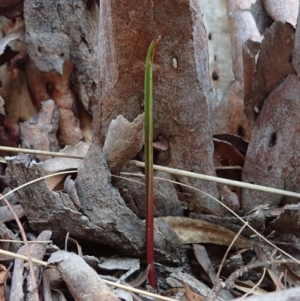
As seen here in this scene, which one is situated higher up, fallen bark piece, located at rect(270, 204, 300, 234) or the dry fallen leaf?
fallen bark piece, located at rect(270, 204, 300, 234)

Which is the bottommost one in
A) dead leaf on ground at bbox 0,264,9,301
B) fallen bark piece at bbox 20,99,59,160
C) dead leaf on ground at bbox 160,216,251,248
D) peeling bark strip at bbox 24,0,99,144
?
dead leaf on ground at bbox 160,216,251,248

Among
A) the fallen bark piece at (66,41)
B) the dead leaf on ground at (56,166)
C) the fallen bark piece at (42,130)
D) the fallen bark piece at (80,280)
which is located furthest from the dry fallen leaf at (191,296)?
the fallen bark piece at (66,41)

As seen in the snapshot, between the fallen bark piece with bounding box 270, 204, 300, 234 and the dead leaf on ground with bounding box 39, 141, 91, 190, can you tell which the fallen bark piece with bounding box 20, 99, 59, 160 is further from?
the fallen bark piece with bounding box 270, 204, 300, 234

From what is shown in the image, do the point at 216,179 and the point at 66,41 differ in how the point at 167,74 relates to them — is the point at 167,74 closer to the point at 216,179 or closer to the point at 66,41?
the point at 216,179

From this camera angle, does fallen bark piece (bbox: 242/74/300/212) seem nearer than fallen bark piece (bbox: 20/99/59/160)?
Yes

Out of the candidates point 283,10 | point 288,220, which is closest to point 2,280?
point 288,220

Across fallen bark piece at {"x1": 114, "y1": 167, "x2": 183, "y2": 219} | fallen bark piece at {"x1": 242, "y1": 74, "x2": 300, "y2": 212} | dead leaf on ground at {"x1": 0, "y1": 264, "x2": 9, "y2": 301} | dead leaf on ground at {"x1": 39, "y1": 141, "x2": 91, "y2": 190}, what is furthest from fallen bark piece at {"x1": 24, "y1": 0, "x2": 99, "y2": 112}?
dead leaf on ground at {"x1": 0, "y1": 264, "x2": 9, "y2": 301}

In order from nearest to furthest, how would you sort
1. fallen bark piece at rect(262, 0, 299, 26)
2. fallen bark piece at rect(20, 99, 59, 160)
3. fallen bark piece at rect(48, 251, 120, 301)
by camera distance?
fallen bark piece at rect(48, 251, 120, 301) < fallen bark piece at rect(20, 99, 59, 160) < fallen bark piece at rect(262, 0, 299, 26)
